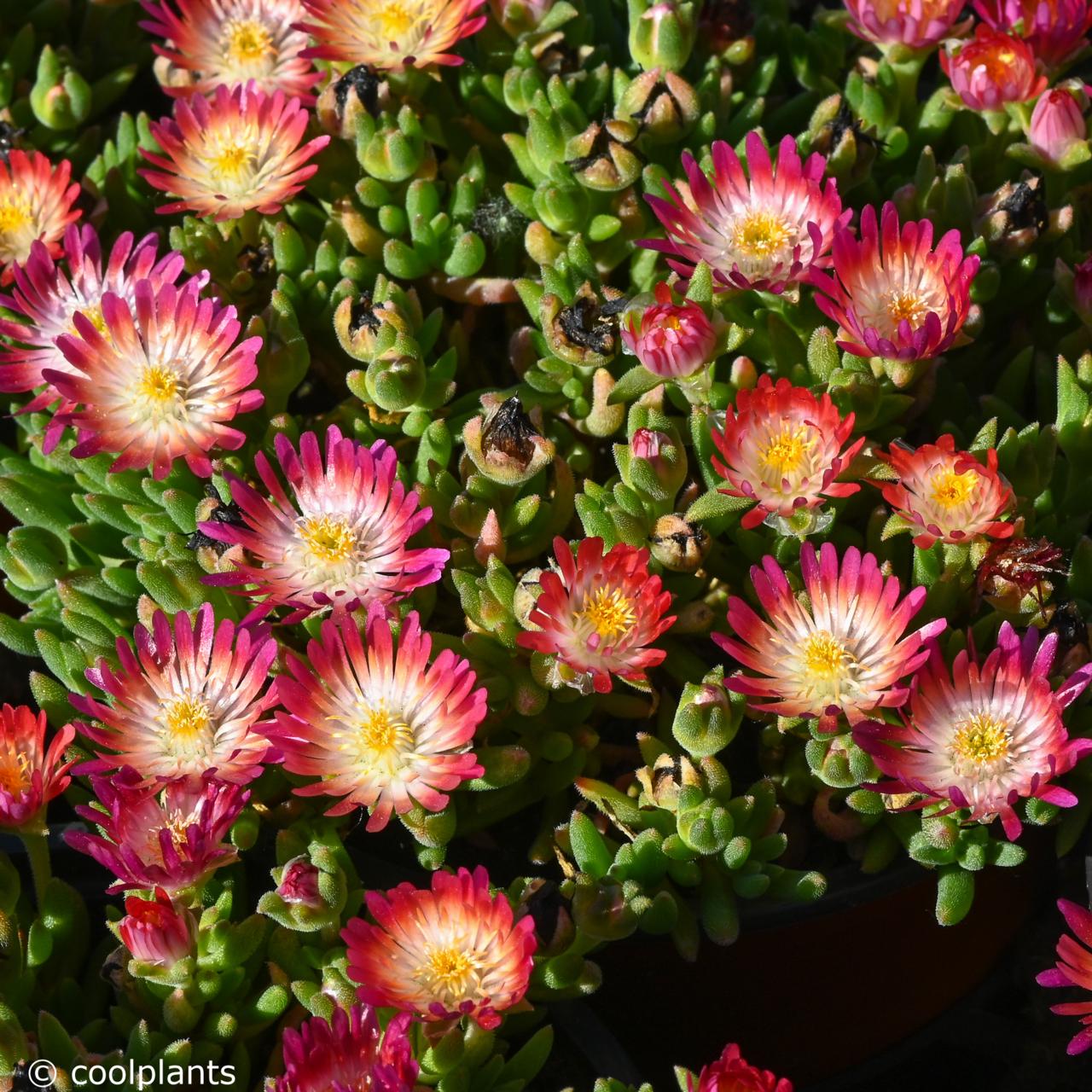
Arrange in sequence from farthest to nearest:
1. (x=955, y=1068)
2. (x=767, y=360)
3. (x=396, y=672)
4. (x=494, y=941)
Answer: (x=955, y=1068) → (x=767, y=360) → (x=396, y=672) → (x=494, y=941)

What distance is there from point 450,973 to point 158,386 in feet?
2.09

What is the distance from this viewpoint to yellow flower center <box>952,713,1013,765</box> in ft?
3.81

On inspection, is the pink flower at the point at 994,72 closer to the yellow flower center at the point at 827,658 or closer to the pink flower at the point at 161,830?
the yellow flower center at the point at 827,658

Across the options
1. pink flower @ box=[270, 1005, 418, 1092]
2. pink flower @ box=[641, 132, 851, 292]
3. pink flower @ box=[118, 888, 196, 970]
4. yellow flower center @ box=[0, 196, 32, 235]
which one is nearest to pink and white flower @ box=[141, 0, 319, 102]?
yellow flower center @ box=[0, 196, 32, 235]

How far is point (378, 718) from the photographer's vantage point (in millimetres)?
1158

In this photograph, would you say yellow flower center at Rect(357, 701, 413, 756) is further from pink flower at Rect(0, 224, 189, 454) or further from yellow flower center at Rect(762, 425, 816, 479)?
pink flower at Rect(0, 224, 189, 454)

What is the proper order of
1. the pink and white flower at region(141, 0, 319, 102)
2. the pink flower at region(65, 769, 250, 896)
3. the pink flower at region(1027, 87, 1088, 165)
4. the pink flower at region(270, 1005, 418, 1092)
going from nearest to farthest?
the pink flower at region(270, 1005, 418, 1092) → the pink flower at region(65, 769, 250, 896) → the pink flower at region(1027, 87, 1088, 165) → the pink and white flower at region(141, 0, 319, 102)

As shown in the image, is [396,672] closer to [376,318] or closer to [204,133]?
[376,318]

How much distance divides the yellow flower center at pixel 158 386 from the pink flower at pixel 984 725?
0.73m

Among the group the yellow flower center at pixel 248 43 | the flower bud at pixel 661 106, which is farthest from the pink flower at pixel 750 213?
the yellow flower center at pixel 248 43

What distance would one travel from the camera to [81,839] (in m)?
1.11

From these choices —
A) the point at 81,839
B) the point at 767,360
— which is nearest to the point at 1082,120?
the point at 767,360

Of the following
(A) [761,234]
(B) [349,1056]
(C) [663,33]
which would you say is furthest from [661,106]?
(B) [349,1056]

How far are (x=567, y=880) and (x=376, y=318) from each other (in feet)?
1.94
